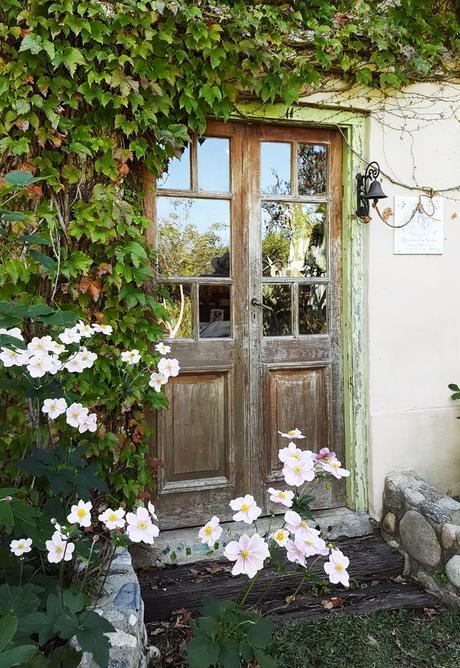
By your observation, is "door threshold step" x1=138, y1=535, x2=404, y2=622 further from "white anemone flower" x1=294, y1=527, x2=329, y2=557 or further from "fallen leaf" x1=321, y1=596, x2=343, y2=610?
"white anemone flower" x1=294, y1=527, x2=329, y2=557

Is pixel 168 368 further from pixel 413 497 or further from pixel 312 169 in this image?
pixel 312 169

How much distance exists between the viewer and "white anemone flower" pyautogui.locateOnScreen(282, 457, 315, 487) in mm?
1423

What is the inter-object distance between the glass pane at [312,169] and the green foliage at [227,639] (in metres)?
2.34

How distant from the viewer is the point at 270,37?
263 centimetres

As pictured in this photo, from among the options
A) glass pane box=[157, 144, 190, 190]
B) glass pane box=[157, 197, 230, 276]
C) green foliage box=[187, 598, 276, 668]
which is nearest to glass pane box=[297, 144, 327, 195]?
glass pane box=[157, 197, 230, 276]

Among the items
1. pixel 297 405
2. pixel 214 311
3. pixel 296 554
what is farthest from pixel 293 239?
pixel 296 554

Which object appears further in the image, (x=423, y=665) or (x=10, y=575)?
(x=423, y=665)

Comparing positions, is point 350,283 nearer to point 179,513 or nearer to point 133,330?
point 133,330

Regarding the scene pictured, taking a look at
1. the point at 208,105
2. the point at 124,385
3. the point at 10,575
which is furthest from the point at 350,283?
the point at 10,575

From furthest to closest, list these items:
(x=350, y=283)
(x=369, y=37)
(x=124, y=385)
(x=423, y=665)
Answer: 1. (x=350, y=283)
2. (x=369, y=37)
3. (x=124, y=385)
4. (x=423, y=665)

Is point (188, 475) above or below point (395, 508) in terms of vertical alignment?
above

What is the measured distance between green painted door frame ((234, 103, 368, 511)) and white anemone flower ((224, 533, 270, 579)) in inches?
72.6

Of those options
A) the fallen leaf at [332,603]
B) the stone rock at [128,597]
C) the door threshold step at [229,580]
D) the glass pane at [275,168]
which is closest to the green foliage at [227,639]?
the stone rock at [128,597]

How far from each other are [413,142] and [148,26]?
161cm
